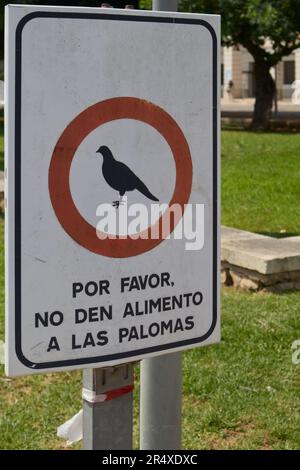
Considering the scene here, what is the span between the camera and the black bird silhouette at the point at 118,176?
178 cm

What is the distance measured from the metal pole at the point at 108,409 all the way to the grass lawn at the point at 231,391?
1929 millimetres

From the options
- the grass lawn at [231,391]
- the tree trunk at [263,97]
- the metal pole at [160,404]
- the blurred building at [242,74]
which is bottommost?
the grass lawn at [231,391]

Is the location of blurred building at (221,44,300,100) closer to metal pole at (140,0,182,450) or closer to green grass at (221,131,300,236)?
green grass at (221,131,300,236)

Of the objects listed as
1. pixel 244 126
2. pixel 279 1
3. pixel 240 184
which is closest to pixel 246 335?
pixel 240 184

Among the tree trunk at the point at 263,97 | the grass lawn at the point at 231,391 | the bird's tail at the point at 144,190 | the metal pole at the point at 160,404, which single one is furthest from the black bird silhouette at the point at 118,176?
the tree trunk at the point at 263,97

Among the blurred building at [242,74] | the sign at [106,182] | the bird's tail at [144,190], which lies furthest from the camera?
the blurred building at [242,74]

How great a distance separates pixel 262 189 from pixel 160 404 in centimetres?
826

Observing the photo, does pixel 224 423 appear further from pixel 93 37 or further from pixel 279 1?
pixel 279 1

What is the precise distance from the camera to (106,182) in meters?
1.81

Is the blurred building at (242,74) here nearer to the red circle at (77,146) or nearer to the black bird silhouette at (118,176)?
the red circle at (77,146)

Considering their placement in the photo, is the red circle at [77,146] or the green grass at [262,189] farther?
the green grass at [262,189]

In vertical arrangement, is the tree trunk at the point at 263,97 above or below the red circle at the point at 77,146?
above

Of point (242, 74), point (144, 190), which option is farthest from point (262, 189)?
point (242, 74)

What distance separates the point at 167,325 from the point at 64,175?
16.8 inches
